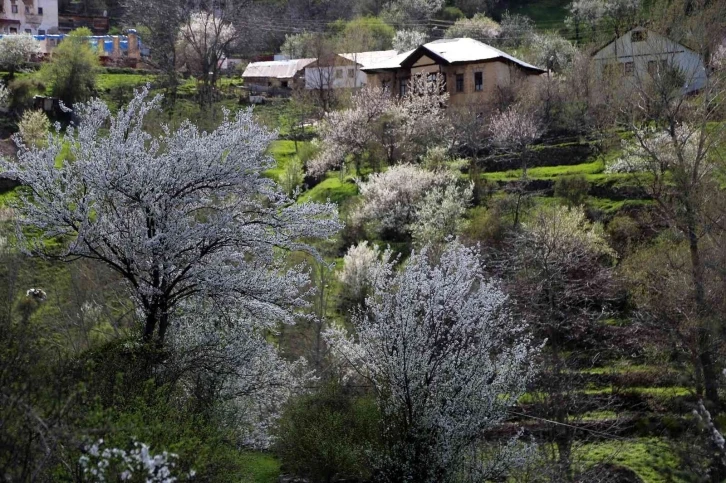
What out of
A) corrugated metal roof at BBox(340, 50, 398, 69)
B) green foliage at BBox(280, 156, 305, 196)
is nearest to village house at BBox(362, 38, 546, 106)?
corrugated metal roof at BBox(340, 50, 398, 69)

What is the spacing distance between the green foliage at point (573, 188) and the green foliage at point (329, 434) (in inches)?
815

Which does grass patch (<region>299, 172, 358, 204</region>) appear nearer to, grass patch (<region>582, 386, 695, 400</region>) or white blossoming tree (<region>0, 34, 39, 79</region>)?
grass patch (<region>582, 386, 695, 400</region>)

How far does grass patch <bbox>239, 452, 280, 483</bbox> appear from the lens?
1786 centimetres

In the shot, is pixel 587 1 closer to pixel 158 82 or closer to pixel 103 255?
pixel 158 82

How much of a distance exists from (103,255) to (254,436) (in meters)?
5.50

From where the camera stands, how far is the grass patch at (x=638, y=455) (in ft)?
67.2

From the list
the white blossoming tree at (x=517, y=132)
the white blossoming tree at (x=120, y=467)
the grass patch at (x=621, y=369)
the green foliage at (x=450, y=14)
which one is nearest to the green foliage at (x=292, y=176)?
the white blossoming tree at (x=517, y=132)

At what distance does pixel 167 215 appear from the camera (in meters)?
15.0

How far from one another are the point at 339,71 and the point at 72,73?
19.3 m

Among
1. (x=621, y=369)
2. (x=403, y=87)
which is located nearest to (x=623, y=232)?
(x=621, y=369)

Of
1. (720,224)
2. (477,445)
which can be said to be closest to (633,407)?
(720,224)

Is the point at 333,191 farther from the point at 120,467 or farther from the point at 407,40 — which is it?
the point at 407,40

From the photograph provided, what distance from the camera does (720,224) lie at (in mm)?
24203

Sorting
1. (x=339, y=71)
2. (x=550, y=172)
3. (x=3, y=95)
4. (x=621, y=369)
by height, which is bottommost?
(x=621, y=369)
